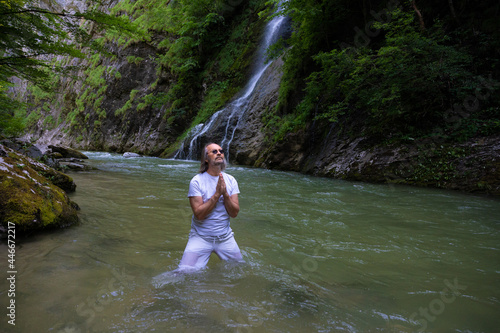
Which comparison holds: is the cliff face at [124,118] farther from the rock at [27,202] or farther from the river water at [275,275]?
the river water at [275,275]

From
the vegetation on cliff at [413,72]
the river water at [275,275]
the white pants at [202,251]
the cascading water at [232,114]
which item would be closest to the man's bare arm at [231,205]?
the white pants at [202,251]

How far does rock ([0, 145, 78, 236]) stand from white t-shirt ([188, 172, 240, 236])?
2154 millimetres

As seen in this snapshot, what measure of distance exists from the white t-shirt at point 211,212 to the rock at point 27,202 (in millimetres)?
2154

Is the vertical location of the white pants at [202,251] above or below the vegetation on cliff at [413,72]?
Result: below

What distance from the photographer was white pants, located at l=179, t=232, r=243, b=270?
271cm

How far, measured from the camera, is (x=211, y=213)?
2846 millimetres

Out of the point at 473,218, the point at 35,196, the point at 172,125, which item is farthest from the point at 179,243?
the point at 172,125

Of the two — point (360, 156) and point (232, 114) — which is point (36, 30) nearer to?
point (360, 156)

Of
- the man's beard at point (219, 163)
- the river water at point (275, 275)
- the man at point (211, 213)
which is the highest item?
the man's beard at point (219, 163)

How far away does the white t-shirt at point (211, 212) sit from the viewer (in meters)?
2.81

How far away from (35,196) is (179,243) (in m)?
2.00

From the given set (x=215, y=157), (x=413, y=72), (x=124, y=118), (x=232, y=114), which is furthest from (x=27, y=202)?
(x=124, y=118)

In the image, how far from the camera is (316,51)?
12672 mm

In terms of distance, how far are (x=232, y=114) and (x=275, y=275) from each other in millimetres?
14259
